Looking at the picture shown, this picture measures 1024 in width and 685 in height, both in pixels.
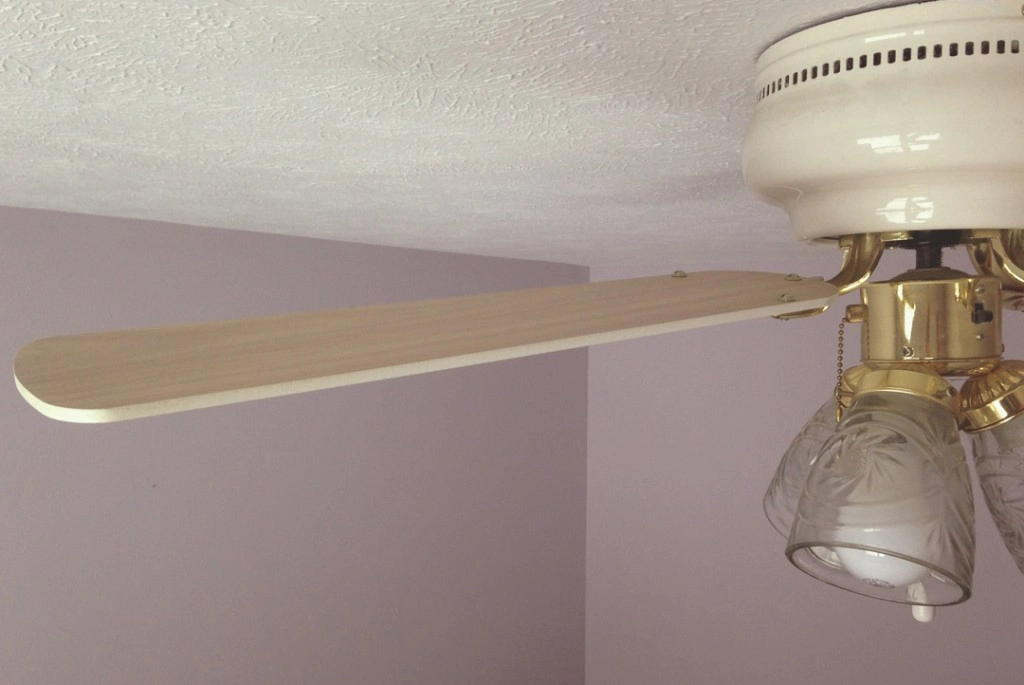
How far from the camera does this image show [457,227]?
4.97ft

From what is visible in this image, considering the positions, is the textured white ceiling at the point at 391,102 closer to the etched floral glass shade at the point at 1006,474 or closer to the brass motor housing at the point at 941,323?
the brass motor housing at the point at 941,323

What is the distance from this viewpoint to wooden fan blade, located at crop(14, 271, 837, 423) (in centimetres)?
27

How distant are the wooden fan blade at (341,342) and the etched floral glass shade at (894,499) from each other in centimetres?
10

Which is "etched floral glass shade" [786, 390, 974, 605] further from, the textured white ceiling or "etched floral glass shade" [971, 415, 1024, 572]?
the textured white ceiling

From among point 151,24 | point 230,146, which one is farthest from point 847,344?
point 151,24

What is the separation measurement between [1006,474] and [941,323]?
4.4 inches

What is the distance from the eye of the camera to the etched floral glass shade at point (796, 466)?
59cm

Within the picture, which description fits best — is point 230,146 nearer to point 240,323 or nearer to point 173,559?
point 240,323

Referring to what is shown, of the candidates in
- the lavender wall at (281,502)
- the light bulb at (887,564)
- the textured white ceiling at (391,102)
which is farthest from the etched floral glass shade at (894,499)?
the lavender wall at (281,502)

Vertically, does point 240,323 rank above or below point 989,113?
below

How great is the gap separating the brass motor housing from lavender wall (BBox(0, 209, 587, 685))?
141 cm

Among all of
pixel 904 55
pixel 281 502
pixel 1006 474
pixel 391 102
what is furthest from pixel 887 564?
pixel 281 502

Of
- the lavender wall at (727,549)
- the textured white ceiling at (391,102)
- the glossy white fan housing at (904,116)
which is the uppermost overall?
the textured white ceiling at (391,102)

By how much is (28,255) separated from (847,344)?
5.68 ft
